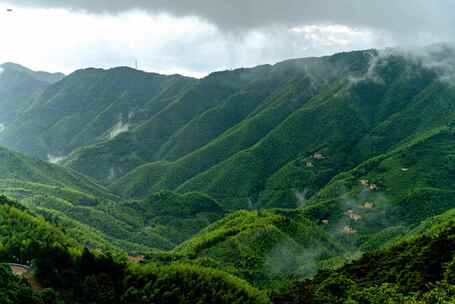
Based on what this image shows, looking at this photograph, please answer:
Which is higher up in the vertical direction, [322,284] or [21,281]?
[21,281]

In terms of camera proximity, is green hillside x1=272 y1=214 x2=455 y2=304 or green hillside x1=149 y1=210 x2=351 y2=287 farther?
green hillside x1=149 y1=210 x2=351 y2=287

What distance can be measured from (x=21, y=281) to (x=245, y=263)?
85.2 meters

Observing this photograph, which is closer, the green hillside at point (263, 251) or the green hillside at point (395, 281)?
the green hillside at point (395, 281)

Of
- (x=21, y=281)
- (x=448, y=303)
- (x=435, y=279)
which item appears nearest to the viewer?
(x=448, y=303)

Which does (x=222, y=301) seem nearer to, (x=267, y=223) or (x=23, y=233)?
(x=23, y=233)

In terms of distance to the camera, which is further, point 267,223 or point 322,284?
point 267,223

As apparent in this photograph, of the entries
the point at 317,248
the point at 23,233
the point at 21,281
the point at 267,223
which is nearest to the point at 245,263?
the point at 267,223

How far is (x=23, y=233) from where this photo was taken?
111 metres

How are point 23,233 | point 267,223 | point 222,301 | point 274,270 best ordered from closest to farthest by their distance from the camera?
point 222,301, point 23,233, point 274,270, point 267,223

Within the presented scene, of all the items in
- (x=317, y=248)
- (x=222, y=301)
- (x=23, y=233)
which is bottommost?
(x=317, y=248)

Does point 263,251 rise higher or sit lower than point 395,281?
lower

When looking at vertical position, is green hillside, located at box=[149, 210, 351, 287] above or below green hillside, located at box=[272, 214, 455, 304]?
below

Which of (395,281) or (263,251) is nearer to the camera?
(395,281)

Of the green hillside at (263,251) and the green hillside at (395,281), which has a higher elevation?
the green hillside at (395,281)
